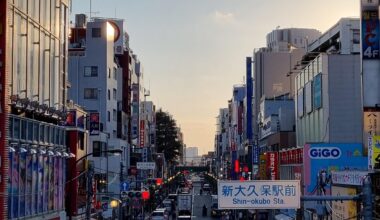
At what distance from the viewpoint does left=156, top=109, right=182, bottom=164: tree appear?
160 meters

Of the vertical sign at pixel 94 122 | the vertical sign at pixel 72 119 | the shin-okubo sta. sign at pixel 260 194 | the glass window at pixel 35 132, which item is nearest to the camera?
the shin-okubo sta. sign at pixel 260 194

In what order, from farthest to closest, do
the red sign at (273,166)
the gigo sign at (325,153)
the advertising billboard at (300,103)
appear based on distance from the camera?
the red sign at (273,166), the advertising billboard at (300,103), the gigo sign at (325,153)

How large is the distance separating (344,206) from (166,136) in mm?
126247

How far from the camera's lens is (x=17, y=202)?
31.9 m

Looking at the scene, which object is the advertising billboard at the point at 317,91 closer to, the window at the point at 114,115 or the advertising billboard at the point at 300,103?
the advertising billboard at the point at 300,103

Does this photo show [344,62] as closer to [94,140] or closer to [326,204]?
[326,204]

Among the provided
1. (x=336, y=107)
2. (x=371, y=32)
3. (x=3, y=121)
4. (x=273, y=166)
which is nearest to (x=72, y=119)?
(x=336, y=107)

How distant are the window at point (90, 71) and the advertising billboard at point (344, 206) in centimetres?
4609

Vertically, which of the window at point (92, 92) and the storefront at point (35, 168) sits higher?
the window at point (92, 92)

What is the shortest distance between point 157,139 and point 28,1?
12771cm

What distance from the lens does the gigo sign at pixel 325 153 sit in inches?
1937

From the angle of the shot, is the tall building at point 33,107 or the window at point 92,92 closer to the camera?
the tall building at point 33,107

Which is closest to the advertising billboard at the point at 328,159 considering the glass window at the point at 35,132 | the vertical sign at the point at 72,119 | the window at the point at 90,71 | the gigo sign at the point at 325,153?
the gigo sign at the point at 325,153

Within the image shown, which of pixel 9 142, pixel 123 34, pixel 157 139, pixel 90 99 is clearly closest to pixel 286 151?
pixel 90 99
